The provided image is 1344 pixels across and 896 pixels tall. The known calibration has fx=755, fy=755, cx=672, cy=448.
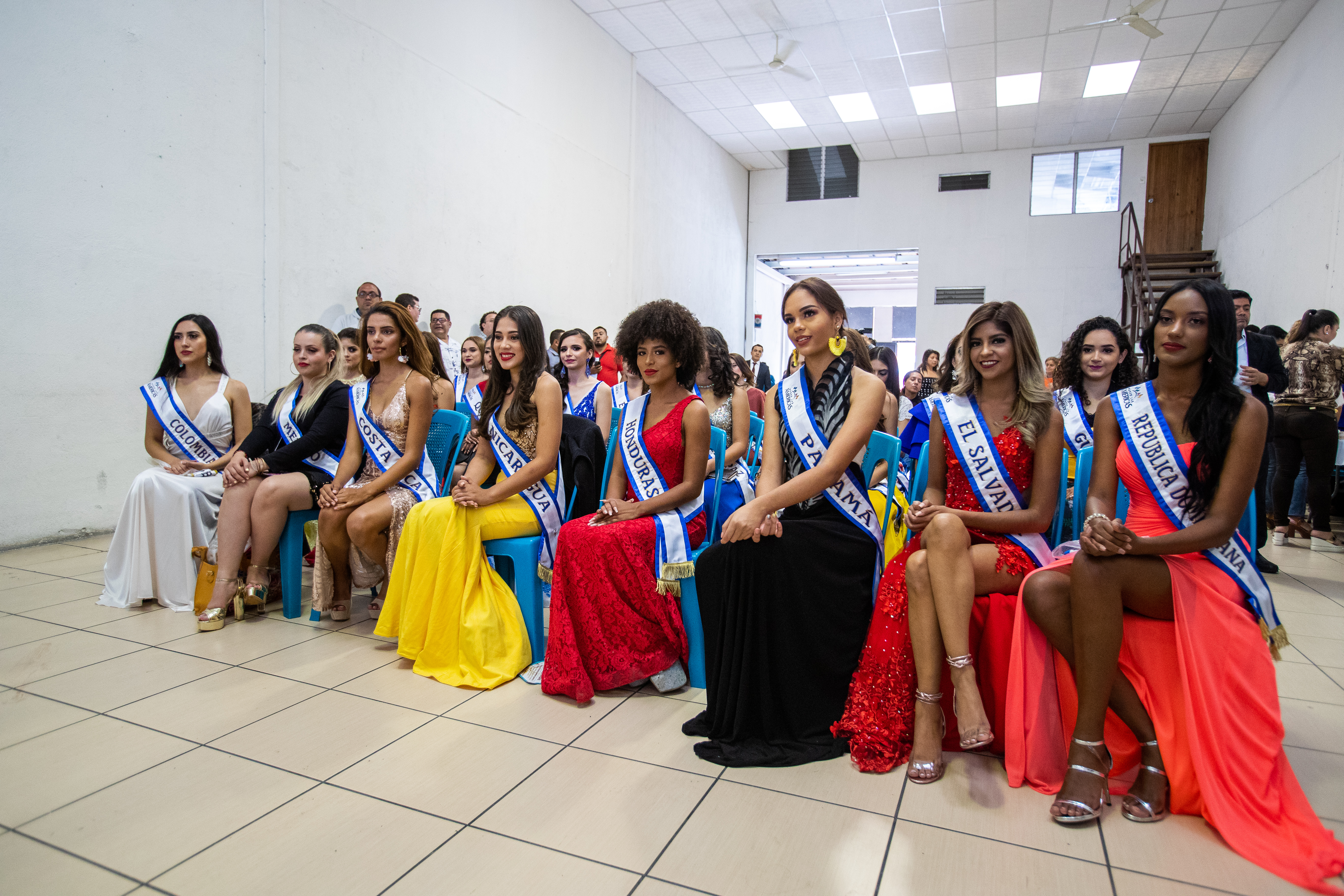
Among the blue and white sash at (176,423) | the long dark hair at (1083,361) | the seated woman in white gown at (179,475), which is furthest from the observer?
the blue and white sash at (176,423)

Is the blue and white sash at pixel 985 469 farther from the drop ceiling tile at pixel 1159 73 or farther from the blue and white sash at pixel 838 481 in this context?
the drop ceiling tile at pixel 1159 73

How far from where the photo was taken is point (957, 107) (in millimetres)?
9406

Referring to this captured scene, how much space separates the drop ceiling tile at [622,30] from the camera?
7.43 metres

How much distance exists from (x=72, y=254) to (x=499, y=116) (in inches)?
140

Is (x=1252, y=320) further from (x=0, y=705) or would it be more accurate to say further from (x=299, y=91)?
(x=0, y=705)

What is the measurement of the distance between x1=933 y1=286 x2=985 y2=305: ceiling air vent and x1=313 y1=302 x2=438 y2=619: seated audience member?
32.8ft

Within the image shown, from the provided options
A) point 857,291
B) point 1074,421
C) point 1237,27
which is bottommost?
point 1074,421

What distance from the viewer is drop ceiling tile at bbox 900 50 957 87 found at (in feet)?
26.2

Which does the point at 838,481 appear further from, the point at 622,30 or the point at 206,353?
the point at 622,30

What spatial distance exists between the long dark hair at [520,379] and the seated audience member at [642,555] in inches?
15.9

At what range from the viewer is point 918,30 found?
745 centimetres

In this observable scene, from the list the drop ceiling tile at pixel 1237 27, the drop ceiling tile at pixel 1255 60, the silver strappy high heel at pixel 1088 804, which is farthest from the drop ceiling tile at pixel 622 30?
the silver strappy high heel at pixel 1088 804

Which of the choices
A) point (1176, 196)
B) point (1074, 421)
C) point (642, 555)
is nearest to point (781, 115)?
point (1176, 196)

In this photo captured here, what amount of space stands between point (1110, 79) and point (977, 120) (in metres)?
1.68
